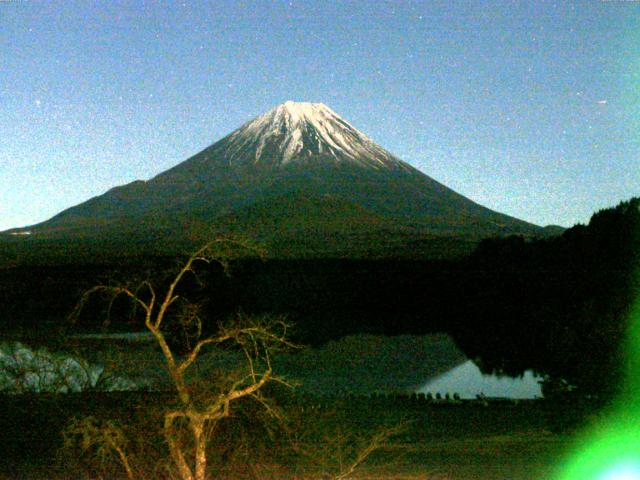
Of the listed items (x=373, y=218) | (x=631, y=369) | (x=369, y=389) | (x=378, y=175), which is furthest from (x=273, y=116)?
(x=631, y=369)

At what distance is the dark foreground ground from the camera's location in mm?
7738

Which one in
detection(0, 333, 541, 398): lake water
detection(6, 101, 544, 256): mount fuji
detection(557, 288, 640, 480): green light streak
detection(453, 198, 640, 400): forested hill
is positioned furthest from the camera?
detection(6, 101, 544, 256): mount fuji

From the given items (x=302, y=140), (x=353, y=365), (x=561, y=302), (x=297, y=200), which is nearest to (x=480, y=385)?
(x=353, y=365)

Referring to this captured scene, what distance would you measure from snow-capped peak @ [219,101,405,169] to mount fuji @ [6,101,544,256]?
13 centimetres

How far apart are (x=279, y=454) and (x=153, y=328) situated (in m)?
4.01

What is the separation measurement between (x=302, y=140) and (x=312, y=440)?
8340 centimetres

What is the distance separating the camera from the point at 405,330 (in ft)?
93.9

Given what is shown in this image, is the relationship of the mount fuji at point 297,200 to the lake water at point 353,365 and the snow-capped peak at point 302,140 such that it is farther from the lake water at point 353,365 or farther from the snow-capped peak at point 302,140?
the lake water at point 353,365

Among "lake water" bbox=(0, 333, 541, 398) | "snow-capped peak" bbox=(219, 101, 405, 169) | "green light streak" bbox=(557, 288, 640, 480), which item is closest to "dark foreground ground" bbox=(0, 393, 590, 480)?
"green light streak" bbox=(557, 288, 640, 480)

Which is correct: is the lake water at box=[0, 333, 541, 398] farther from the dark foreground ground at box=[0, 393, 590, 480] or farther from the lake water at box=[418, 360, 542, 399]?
the dark foreground ground at box=[0, 393, 590, 480]

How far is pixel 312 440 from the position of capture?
9031 millimetres

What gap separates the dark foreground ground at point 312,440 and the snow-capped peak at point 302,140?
2964 inches

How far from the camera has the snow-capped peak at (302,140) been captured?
87.6 meters

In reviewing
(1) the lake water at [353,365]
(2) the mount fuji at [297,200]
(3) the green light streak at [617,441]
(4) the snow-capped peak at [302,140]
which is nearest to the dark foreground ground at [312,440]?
(3) the green light streak at [617,441]
